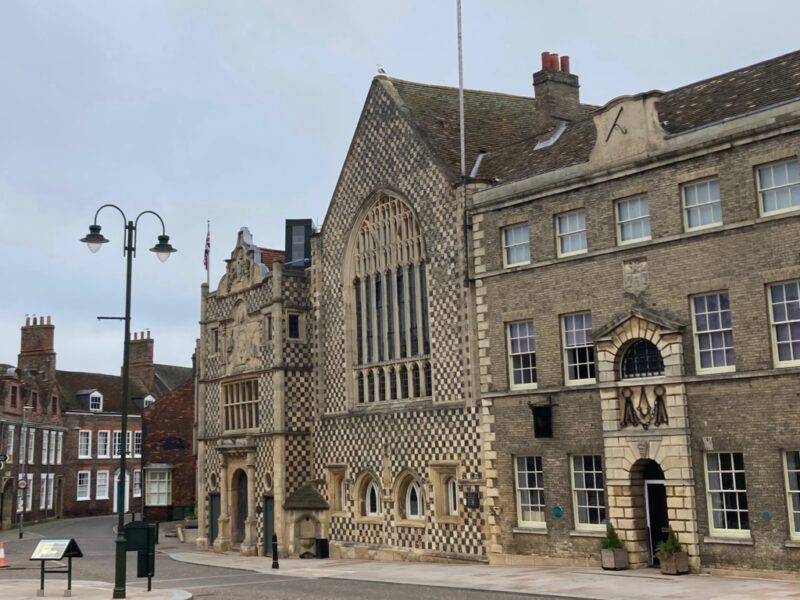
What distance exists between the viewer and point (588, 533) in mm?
24078

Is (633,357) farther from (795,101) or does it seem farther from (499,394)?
(795,101)

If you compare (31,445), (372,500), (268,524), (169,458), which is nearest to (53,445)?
(31,445)

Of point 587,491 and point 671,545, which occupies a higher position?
point 587,491

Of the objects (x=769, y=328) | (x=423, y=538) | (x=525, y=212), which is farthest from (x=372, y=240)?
(x=769, y=328)

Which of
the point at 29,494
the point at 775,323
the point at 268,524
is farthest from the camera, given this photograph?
the point at 29,494

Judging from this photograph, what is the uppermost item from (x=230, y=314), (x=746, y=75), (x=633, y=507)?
(x=746, y=75)

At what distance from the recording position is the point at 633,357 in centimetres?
2347

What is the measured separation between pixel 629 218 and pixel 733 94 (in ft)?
12.5

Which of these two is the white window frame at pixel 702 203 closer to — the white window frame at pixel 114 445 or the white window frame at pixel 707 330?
the white window frame at pixel 707 330

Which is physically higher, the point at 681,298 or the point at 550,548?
the point at 681,298

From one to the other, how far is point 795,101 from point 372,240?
606 inches

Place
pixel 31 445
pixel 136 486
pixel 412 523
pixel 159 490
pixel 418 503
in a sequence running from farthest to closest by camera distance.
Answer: pixel 136 486, pixel 31 445, pixel 159 490, pixel 418 503, pixel 412 523

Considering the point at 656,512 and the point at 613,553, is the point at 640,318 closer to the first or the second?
the point at 656,512

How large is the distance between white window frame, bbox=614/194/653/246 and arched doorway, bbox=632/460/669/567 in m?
5.30
